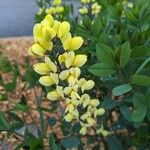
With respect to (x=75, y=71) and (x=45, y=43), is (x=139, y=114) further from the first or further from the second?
(x=45, y=43)

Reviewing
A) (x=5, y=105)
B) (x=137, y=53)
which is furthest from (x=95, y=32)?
(x=5, y=105)

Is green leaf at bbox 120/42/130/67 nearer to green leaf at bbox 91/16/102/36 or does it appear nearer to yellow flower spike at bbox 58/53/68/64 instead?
yellow flower spike at bbox 58/53/68/64

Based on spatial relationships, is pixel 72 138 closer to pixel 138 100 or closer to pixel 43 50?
pixel 138 100

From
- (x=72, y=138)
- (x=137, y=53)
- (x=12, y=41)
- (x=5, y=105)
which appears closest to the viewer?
(x=137, y=53)

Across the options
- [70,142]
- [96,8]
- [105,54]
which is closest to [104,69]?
[105,54]

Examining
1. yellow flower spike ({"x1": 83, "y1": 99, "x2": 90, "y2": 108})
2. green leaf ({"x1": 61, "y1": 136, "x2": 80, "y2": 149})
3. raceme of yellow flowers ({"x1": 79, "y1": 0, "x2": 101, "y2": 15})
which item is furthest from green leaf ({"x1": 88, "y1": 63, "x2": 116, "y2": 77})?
raceme of yellow flowers ({"x1": 79, "y1": 0, "x2": 101, "y2": 15})

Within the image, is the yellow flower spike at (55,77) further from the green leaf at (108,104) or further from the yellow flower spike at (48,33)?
the green leaf at (108,104)

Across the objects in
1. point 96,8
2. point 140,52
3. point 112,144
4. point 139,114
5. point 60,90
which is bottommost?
point 112,144

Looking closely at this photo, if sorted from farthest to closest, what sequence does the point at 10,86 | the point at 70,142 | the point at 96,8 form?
1. the point at 96,8
2. the point at 10,86
3. the point at 70,142
